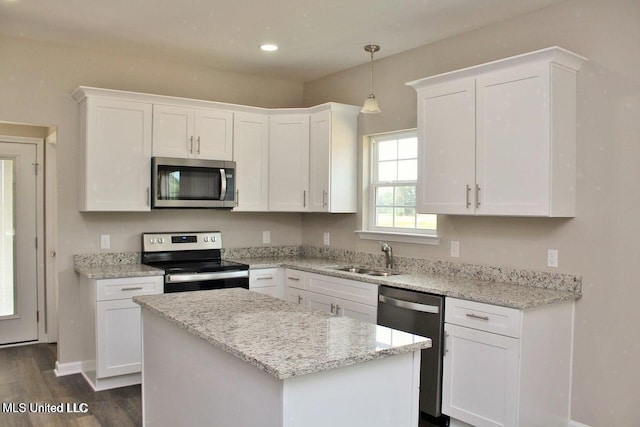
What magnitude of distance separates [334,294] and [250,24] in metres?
2.04

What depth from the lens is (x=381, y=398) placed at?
1.88 metres

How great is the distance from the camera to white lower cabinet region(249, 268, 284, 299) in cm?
445

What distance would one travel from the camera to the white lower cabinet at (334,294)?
12.1 feet

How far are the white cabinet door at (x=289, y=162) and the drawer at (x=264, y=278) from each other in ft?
2.05

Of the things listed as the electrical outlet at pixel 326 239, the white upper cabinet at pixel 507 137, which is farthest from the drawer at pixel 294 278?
the white upper cabinet at pixel 507 137

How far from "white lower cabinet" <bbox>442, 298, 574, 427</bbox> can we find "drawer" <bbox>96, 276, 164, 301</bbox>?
216cm

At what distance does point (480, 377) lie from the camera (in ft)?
9.74

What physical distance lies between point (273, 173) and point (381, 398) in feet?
10.5

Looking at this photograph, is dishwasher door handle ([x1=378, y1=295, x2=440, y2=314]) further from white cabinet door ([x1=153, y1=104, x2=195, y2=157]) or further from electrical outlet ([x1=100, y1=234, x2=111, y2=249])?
electrical outlet ([x1=100, y1=234, x2=111, y2=249])

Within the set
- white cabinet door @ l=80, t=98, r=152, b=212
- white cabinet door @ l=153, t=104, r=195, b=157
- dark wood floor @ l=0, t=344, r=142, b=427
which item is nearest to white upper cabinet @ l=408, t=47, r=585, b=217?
white cabinet door @ l=153, t=104, r=195, b=157

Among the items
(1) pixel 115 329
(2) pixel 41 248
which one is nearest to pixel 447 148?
(1) pixel 115 329

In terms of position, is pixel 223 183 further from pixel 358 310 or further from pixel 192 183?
pixel 358 310

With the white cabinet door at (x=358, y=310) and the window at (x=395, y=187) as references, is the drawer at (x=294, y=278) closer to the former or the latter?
the white cabinet door at (x=358, y=310)

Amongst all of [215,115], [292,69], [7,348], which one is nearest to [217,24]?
[215,115]
